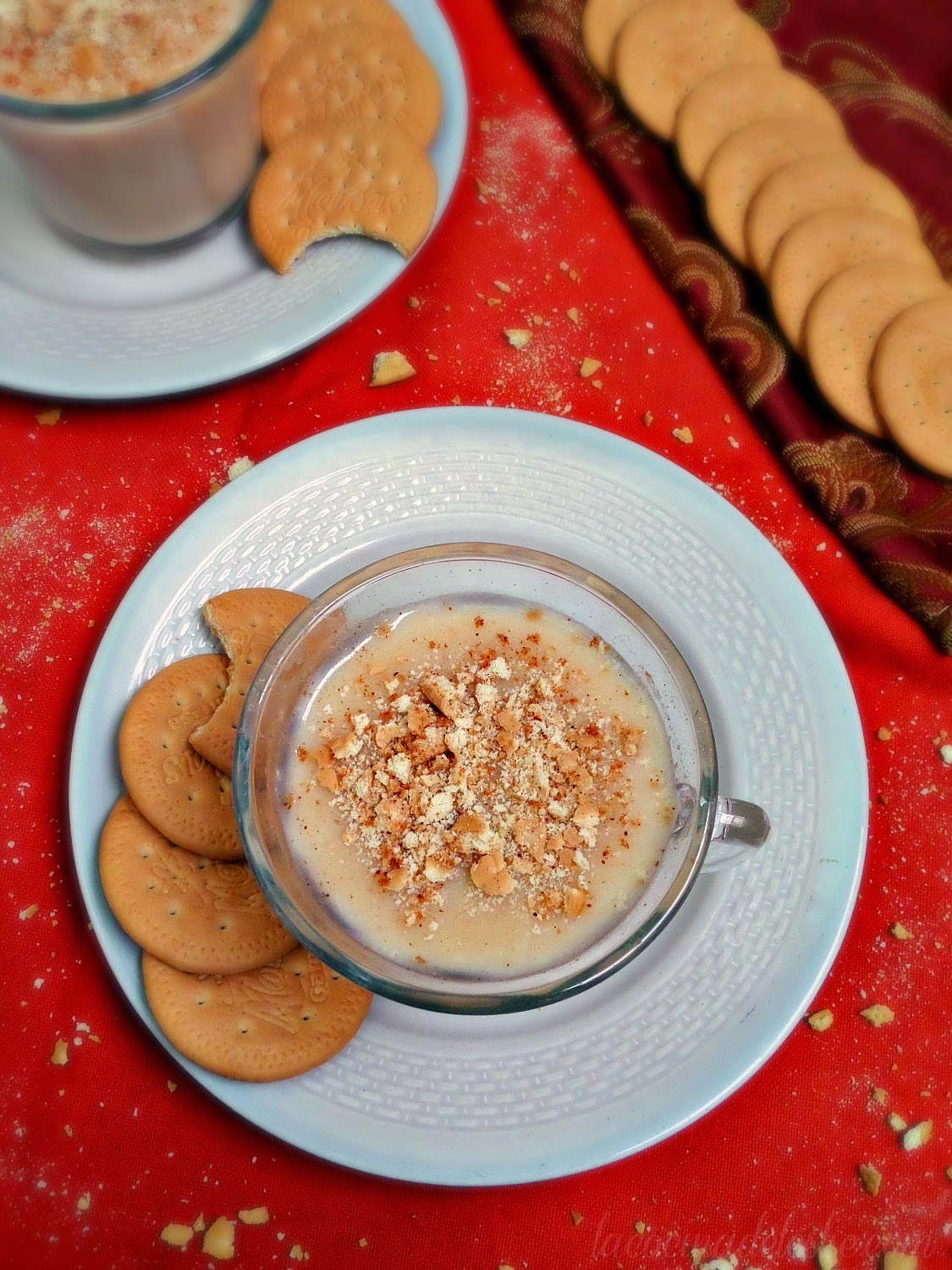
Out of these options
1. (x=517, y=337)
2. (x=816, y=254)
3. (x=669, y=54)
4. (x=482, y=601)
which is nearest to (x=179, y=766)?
(x=482, y=601)

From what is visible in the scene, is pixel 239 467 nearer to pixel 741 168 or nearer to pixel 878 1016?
pixel 741 168

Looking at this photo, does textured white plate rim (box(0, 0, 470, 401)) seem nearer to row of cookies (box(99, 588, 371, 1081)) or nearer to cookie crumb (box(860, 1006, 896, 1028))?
row of cookies (box(99, 588, 371, 1081))

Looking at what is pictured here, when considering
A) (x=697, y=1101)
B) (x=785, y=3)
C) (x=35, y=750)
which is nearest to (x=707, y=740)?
(x=697, y=1101)

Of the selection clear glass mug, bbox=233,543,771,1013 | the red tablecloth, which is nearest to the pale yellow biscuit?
the red tablecloth

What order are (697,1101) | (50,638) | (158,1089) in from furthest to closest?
1. (50,638)
2. (158,1089)
3. (697,1101)

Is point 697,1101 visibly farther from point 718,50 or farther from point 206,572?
point 718,50
